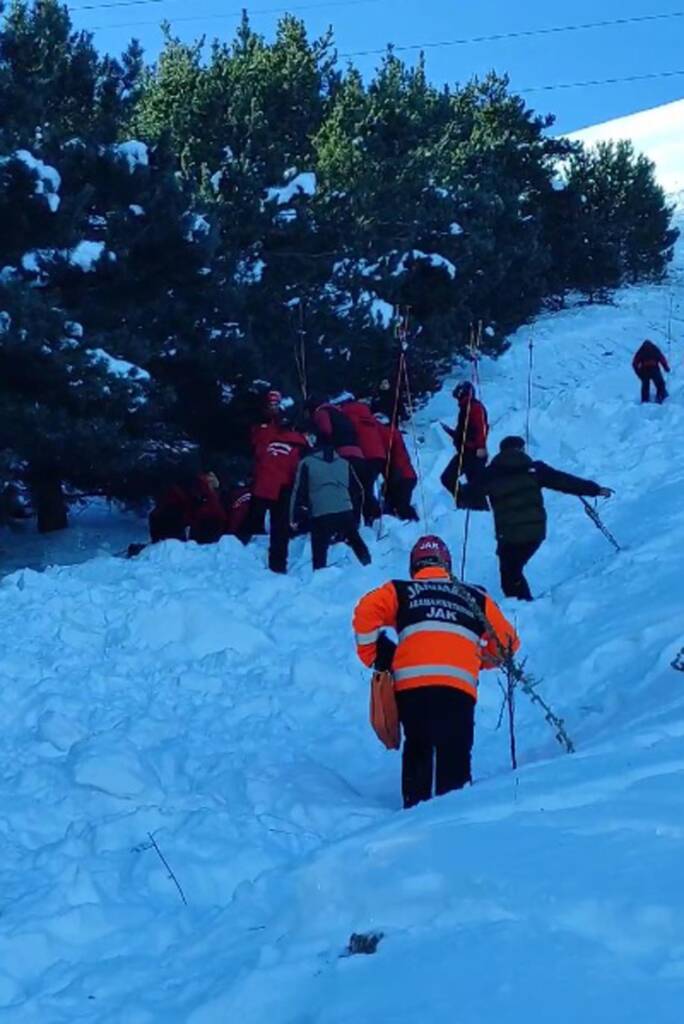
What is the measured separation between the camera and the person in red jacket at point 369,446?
1345 cm

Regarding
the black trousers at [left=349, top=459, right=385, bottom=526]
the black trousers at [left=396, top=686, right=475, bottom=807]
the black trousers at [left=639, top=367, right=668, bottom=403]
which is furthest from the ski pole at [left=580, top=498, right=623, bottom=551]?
the black trousers at [left=639, top=367, right=668, bottom=403]

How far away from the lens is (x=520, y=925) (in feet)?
11.5

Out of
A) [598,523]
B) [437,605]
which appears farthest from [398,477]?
[437,605]

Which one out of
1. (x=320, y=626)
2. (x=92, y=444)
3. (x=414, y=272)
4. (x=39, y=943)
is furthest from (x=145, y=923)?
(x=414, y=272)

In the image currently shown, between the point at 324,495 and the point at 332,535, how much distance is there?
484 millimetres

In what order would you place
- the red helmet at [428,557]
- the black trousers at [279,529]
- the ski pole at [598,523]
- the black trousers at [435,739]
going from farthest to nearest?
1. the black trousers at [279,529]
2. the ski pole at [598,523]
3. the red helmet at [428,557]
4. the black trousers at [435,739]

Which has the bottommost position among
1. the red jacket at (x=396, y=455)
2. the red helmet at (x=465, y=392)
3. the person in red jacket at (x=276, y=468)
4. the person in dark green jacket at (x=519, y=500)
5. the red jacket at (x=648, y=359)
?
the person in dark green jacket at (x=519, y=500)

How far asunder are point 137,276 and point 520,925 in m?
12.3

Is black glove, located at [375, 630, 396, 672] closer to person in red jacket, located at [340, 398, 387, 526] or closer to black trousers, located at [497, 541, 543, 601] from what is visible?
black trousers, located at [497, 541, 543, 601]

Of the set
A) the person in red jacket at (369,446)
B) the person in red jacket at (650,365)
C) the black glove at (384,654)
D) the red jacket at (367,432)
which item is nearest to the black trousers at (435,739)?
the black glove at (384,654)

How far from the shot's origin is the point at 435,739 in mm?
5992

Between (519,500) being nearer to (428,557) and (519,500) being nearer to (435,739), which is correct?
(428,557)

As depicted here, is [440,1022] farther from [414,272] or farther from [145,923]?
[414,272]

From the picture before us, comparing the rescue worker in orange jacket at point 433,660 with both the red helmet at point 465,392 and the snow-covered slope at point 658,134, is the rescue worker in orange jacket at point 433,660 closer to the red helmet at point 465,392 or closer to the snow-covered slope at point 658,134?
the red helmet at point 465,392
